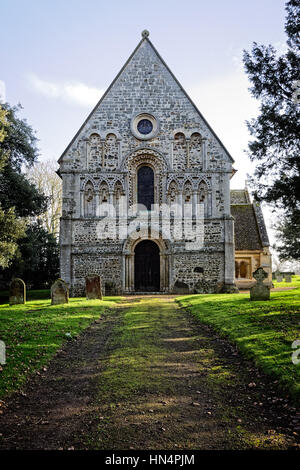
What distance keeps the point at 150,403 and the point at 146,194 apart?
1783 centimetres

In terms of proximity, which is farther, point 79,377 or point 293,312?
point 293,312

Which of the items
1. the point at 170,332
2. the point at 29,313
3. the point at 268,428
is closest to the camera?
the point at 268,428

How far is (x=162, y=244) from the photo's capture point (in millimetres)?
21359

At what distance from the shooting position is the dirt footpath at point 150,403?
12.6ft

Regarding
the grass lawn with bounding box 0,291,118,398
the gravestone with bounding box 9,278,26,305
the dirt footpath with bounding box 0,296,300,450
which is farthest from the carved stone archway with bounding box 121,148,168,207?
the dirt footpath with bounding box 0,296,300,450

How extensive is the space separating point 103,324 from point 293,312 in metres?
5.62

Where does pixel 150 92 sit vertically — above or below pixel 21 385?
above

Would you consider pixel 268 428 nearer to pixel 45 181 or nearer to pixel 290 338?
pixel 290 338

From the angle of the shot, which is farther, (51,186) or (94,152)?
(51,186)

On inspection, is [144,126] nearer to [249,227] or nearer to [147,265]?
[147,265]

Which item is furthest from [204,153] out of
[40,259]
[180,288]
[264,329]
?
[40,259]

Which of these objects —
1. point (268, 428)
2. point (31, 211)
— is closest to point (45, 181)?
point (31, 211)

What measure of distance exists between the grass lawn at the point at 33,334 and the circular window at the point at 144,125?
11.5 m

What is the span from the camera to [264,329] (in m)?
8.52
